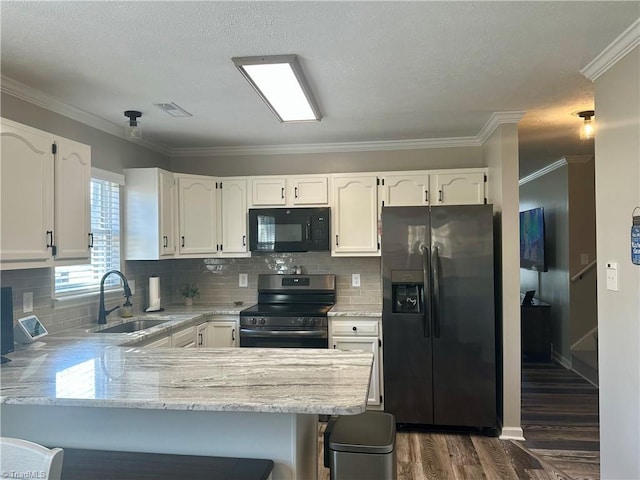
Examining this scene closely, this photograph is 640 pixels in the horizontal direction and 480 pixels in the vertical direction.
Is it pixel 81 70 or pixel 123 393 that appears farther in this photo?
pixel 81 70

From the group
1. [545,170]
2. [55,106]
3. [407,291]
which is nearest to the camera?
[55,106]

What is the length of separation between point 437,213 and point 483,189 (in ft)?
2.20

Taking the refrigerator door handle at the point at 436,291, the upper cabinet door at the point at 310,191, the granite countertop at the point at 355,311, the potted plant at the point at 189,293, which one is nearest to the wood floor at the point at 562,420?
the refrigerator door handle at the point at 436,291

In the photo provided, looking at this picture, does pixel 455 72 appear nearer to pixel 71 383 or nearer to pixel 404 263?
pixel 404 263

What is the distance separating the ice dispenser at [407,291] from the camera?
3516 millimetres

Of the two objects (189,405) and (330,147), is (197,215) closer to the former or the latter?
(330,147)

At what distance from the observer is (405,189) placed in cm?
396

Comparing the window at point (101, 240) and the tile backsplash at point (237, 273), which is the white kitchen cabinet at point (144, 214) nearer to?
the window at point (101, 240)

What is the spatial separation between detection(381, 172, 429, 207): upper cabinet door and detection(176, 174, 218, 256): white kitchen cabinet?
1.60 m

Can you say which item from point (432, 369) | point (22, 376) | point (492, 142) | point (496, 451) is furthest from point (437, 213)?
point (22, 376)

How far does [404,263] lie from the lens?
11.6ft

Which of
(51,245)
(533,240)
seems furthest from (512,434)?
(533,240)

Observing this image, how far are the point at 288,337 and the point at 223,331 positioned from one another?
63cm

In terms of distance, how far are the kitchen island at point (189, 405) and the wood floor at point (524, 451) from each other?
1359 mm
